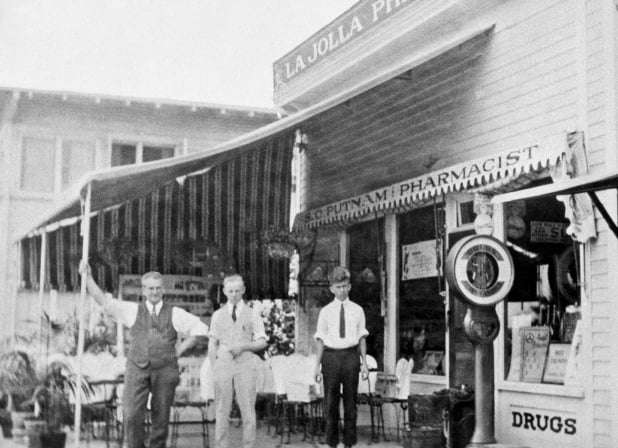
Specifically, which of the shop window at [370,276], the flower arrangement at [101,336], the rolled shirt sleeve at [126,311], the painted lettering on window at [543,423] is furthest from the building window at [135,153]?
the painted lettering on window at [543,423]

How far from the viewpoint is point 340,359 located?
7.43 meters

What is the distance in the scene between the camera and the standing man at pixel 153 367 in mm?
6809

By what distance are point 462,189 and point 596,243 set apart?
1.76 metres

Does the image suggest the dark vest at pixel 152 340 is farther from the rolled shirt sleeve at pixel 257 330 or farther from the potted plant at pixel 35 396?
the potted plant at pixel 35 396

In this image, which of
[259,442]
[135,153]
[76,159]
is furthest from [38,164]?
[259,442]

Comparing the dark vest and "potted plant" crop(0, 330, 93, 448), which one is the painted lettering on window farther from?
"potted plant" crop(0, 330, 93, 448)

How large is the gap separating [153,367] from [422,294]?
3.60 m

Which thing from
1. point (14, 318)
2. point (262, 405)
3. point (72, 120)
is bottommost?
point (262, 405)

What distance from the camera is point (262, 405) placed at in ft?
36.5

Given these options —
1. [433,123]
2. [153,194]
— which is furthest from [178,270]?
[433,123]

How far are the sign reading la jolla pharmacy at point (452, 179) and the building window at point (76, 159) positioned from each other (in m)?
4.48

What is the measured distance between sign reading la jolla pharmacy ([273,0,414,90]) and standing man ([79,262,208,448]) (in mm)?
4218

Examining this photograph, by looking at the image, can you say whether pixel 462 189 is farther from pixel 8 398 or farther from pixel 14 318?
pixel 14 318

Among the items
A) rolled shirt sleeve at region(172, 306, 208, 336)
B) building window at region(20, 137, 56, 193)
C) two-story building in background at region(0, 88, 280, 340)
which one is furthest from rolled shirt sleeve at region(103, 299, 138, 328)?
Result: building window at region(20, 137, 56, 193)
